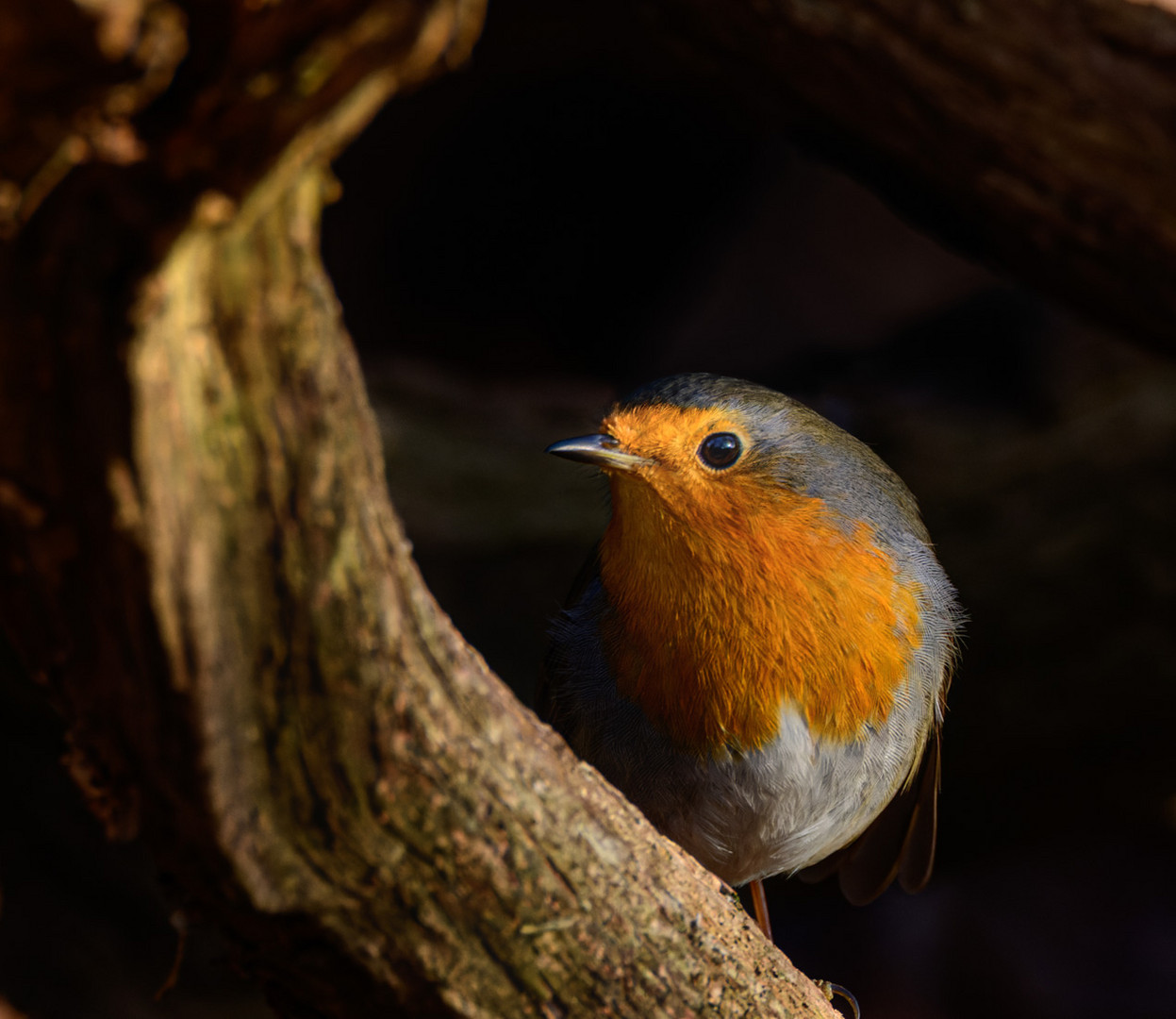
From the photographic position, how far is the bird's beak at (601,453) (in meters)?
1.96

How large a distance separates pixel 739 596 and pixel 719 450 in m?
0.29

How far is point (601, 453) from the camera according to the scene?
6.43 feet

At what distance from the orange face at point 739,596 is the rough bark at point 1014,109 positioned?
4.17 ft

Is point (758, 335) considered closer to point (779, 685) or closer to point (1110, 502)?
point (1110, 502)

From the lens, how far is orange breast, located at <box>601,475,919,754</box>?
204 centimetres

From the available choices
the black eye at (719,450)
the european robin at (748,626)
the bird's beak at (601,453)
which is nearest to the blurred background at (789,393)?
the european robin at (748,626)

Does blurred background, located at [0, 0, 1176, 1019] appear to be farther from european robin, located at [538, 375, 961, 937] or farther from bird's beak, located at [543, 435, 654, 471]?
bird's beak, located at [543, 435, 654, 471]

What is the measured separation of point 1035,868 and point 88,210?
5.07 meters

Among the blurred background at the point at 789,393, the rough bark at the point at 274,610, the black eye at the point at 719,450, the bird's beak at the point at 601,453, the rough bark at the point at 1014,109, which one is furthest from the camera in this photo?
the blurred background at the point at 789,393

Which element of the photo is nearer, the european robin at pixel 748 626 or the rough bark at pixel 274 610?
the rough bark at pixel 274 610

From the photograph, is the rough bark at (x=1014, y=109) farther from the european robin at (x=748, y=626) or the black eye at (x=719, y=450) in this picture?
the black eye at (x=719, y=450)

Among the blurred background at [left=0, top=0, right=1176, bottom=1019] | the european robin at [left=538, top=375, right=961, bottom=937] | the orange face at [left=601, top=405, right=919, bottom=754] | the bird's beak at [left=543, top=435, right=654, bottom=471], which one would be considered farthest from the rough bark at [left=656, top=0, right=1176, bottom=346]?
the bird's beak at [left=543, top=435, right=654, bottom=471]

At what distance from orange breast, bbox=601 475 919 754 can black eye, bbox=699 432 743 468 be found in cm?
5

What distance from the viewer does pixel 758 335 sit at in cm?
527
